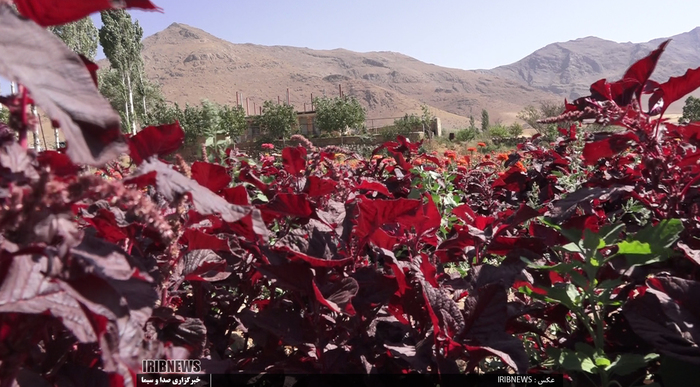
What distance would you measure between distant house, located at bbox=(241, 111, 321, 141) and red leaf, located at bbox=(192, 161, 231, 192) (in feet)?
128

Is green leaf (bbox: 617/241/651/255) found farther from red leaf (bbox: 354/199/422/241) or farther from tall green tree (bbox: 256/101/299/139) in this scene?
tall green tree (bbox: 256/101/299/139)

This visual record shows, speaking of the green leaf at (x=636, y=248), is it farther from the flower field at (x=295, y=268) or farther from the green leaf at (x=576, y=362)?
the green leaf at (x=576, y=362)

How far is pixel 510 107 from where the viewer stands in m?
87.3

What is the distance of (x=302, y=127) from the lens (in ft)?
A: 138

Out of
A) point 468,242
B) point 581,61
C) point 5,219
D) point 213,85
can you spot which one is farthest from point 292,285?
point 581,61

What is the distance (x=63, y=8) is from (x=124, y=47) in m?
35.6

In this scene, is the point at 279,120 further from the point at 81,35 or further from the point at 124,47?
the point at 81,35

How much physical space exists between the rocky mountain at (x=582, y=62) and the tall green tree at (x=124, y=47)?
10855 cm

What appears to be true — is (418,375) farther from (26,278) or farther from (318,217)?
(26,278)

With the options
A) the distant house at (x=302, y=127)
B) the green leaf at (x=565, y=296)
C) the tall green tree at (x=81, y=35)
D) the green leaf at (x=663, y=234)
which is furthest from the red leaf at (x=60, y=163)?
the distant house at (x=302, y=127)

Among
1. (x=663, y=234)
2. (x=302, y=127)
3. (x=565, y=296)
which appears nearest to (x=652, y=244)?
(x=663, y=234)

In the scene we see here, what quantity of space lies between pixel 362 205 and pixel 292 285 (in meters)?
Result: 0.23

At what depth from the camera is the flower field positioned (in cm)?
56

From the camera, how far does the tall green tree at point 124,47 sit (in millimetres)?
31016
